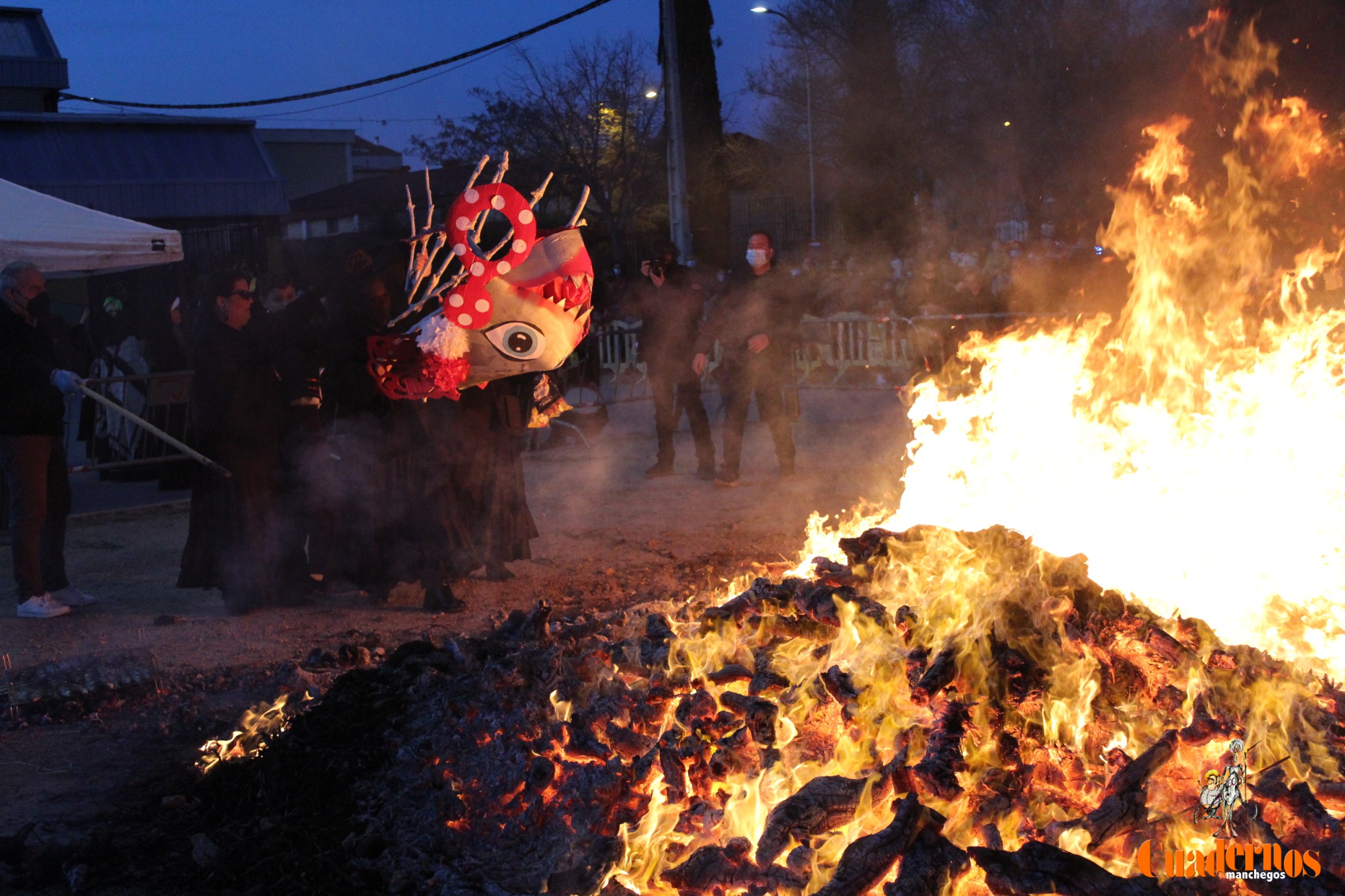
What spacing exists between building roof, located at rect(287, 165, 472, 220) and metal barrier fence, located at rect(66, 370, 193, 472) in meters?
15.1

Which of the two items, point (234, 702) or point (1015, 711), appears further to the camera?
point (234, 702)

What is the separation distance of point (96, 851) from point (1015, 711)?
3114 millimetres

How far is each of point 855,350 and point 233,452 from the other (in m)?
10.2

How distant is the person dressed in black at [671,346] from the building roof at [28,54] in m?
21.8

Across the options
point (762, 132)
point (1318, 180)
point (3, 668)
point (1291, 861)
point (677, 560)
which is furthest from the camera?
point (762, 132)

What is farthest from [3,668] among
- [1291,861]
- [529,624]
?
[1291,861]

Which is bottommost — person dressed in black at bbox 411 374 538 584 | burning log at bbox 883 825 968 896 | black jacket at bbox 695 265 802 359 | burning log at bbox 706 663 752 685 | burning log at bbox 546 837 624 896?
burning log at bbox 546 837 624 896

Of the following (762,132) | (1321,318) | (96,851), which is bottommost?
(96,851)

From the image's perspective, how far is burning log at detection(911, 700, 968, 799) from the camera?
305 cm

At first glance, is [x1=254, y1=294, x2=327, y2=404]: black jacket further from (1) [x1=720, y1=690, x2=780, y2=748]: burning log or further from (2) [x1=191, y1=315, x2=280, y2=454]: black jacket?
(1) [x1=720, y1=690, x2=780, y2=748]: burning log

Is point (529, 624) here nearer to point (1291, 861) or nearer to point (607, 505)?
point (1291, 861)

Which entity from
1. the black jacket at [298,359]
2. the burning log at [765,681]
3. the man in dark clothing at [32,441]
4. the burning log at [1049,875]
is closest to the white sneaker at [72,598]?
the man in dark clothing at [32,441]

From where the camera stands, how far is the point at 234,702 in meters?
4.94

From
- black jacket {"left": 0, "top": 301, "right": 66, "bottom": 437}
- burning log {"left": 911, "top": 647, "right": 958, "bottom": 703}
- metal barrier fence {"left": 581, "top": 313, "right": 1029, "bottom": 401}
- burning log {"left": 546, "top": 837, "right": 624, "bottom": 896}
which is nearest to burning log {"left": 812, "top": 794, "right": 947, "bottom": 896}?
burning log {"left": 911, "top": 647, "right": 958, "bottom": 703}
